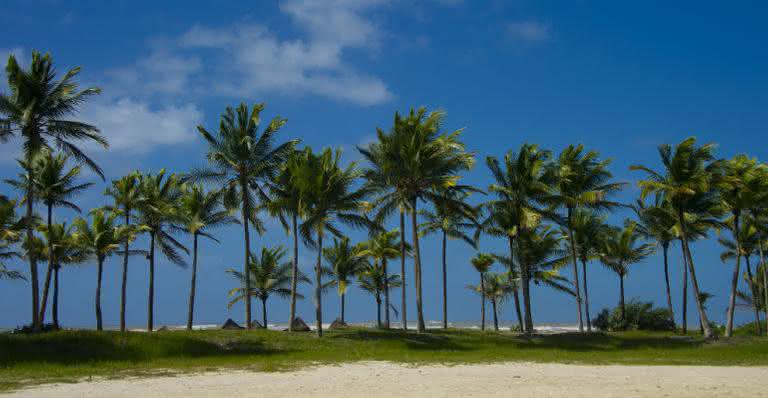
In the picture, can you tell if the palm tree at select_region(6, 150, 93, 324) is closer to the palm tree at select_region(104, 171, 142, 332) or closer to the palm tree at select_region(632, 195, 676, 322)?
the palm tree at select_region(104, 171, 142, 332)

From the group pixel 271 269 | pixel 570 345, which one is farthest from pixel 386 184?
pixel 271 269

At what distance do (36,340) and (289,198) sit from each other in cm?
1268

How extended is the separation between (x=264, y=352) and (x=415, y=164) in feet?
39.1

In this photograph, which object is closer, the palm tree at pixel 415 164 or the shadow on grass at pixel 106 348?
the shadow on grass at pixel 106 348

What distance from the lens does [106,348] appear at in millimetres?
21062

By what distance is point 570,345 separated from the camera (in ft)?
100

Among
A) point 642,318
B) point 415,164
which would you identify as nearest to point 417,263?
point 415,164

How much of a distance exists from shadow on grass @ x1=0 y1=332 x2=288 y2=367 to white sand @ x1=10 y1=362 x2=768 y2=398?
244 inches

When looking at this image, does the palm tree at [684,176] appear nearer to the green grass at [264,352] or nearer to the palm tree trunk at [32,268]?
the green grass at [264,352]

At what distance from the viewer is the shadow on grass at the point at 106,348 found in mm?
19812

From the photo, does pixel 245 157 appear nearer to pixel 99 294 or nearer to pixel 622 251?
pixel 99 294

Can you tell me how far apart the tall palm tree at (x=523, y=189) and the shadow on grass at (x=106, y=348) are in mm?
15931

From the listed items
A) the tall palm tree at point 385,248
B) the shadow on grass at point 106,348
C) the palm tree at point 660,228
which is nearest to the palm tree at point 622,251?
the palm tree at point 660,228

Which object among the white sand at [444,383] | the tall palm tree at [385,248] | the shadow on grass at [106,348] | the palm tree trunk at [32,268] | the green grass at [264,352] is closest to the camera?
the white sand at [444,383]
